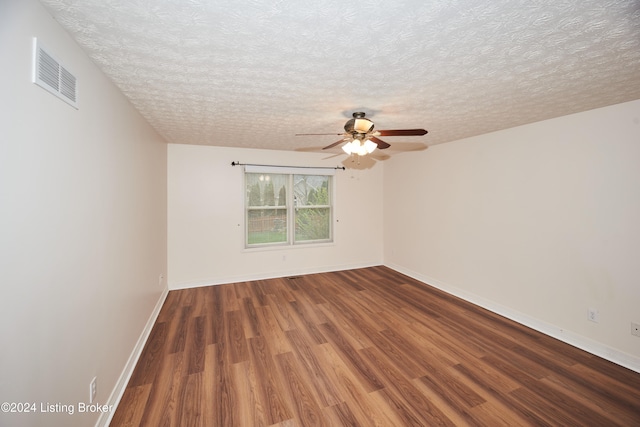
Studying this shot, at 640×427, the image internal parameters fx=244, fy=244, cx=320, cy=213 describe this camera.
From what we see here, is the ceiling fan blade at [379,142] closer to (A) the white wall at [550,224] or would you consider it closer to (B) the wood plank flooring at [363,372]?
(A) the white wall at [550,224]

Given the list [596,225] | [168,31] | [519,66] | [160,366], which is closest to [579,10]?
[519,66]

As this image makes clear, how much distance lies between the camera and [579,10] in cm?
113

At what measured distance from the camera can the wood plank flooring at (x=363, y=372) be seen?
5.60 feet

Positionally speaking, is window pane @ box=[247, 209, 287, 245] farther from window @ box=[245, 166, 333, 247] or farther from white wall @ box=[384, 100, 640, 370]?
white wall @ box=[384, 100, 640, 370]

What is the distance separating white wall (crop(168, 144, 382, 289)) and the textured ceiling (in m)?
1.65

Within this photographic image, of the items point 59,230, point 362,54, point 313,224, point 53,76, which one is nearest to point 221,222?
point 313,224

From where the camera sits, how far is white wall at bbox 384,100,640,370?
2.22m

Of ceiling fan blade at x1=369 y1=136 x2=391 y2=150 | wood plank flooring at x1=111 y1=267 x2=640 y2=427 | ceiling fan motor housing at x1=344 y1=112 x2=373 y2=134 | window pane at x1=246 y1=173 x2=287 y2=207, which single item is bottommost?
wood plank flooring at x1=111 y1=267 x2=640 y2=427

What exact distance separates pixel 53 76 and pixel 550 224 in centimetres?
422

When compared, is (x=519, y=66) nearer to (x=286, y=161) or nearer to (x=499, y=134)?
(x=499, y=134)

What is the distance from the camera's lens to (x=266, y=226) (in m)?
4.64

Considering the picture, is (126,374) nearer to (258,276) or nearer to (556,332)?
(258,276)

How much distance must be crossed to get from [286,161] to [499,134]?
3262 millimetres

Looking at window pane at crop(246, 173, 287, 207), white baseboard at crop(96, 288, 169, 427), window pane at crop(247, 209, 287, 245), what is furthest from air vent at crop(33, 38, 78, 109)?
window pane at crop(247, 209, 287, 245)
